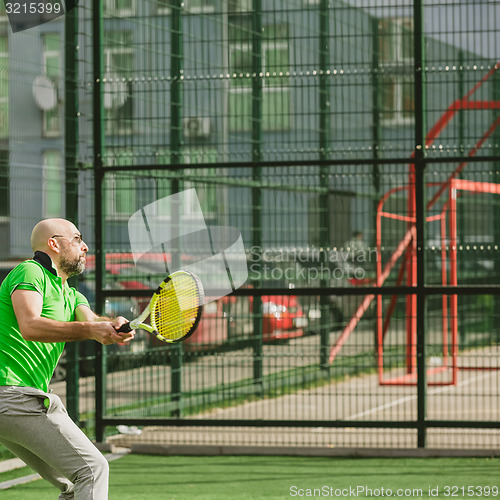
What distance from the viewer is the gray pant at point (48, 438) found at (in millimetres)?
5086

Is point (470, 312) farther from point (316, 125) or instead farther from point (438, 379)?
point (316, 125)

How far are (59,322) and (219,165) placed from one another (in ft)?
14.4

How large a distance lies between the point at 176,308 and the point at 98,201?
424 cm

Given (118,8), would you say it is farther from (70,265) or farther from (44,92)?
(70,265)

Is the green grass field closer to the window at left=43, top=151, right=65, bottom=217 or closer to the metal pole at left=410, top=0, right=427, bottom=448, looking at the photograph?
the metal pole at left=410, top=0, right=427, bottom=448

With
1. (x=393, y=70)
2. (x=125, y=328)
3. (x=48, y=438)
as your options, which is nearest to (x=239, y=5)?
(x=393, y=70)

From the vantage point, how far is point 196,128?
11547 mm

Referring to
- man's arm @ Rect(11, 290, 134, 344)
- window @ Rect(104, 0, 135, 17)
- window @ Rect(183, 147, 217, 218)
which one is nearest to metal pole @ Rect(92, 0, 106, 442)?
window @ Rect(104, 0, 135, 17)

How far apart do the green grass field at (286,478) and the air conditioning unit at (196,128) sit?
3.65 meters

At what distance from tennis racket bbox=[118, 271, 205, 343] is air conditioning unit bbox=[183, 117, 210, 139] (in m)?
6.08

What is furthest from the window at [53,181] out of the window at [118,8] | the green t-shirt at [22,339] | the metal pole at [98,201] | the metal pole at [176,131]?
the green t-shirt at [22,339]

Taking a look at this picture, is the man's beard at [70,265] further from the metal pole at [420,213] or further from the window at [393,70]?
the window at [393,70]

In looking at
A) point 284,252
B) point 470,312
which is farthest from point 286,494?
point 470,312

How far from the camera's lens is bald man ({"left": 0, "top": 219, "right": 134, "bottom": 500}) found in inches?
196
